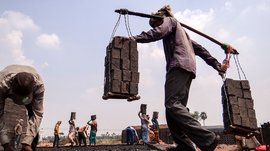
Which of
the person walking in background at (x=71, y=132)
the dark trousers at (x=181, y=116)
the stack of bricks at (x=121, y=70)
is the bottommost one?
the person walking in background at (x=71, y=132)

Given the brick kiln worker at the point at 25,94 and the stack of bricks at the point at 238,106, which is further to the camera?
the stack of bricks at the point at 238,106

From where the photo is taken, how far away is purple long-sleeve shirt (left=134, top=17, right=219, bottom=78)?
3.71 m

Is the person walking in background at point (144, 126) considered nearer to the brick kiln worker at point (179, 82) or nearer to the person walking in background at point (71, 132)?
the person walking in background at point (71, 132)

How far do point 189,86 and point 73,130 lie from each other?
12.8m

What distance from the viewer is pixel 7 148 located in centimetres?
382

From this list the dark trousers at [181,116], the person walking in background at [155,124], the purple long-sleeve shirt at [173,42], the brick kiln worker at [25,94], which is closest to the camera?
the dark trousers at [181,116]

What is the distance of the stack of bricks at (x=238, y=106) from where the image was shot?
428 centimetres

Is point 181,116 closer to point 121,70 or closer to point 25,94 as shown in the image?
point 121,70

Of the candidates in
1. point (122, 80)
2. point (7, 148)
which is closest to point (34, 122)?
point (7, 148)

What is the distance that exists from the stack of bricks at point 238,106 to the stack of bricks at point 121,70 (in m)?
1.39

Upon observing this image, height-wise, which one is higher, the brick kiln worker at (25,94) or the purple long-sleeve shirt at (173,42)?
the purple long-sleeve shirt at (173,42)

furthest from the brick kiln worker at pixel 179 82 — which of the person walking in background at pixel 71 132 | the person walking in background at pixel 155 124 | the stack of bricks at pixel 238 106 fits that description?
the person walking in background at pixel 71 132

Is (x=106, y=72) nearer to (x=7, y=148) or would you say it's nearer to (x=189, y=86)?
(x=189, y=86)

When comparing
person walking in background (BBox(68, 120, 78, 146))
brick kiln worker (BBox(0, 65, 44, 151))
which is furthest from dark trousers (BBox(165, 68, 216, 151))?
person walking in background (BBox(68, 120, 78, 146))
